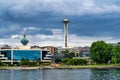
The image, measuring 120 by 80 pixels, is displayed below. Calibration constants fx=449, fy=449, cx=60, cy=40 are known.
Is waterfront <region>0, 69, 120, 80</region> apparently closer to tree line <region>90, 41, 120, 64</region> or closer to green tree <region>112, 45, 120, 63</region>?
green tree <region>112, 45, 120, 63</region>

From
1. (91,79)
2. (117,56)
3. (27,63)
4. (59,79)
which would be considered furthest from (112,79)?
(27,63)

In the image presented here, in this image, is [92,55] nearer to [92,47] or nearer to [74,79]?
[92,47]

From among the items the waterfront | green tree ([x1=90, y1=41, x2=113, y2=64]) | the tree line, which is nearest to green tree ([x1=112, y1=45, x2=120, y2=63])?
the tree line

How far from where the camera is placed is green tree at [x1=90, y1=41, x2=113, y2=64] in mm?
164125

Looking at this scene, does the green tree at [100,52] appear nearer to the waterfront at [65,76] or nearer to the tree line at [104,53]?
the tree line at [104,53]

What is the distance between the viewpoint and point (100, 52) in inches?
6462

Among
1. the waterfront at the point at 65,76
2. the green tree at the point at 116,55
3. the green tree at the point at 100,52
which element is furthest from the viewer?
the green tree at the point at 100,52

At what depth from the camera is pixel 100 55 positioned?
164375mm

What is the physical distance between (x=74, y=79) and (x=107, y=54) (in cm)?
9096

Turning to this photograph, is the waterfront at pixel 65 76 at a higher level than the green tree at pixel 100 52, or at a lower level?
lower

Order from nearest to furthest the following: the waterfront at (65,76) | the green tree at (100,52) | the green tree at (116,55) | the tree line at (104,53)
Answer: the waterfront at (65,76)
the green tree at (116,55)
the tree line at (104,53)
the green tree at (100,52)

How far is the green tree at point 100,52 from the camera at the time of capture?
164 metres

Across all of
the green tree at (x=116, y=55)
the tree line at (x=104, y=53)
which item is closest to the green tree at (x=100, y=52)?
the tree line at (x=104, y=53)

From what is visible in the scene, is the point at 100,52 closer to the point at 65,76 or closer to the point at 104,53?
the point at 104,53
